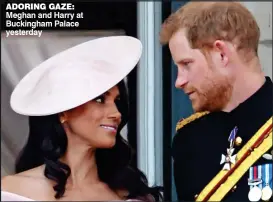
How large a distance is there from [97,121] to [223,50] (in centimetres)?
35

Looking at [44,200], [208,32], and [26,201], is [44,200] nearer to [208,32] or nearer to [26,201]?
[26,201]

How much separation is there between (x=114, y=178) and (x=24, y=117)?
0.86 feet

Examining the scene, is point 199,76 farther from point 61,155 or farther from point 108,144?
point 61,155

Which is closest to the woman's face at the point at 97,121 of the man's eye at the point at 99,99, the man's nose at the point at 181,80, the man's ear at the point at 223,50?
the man's eye at the point at 99,99

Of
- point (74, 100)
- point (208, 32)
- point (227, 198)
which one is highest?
point (208, 32)

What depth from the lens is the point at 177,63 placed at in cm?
130

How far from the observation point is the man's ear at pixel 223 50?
1.28 m

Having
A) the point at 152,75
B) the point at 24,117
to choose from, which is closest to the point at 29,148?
the point at 24,117

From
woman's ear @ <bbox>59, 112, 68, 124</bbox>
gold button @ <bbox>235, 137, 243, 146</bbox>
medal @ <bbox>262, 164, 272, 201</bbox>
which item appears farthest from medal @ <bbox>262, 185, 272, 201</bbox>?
woman's ear @ <bbox>59, 112, 68, 124</bbox>

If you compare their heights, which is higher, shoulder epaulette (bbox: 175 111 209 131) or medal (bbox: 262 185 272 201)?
shoulder epaulette (bbox: 175 111 209 131)

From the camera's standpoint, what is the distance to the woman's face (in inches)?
49.9

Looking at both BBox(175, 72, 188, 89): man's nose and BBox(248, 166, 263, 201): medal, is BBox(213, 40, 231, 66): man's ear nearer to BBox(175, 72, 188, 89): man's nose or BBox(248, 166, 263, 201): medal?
BBox(175, 72, 188, 89): man's nose

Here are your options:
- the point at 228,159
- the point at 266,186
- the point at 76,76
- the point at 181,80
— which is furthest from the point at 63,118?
the point at 266,186

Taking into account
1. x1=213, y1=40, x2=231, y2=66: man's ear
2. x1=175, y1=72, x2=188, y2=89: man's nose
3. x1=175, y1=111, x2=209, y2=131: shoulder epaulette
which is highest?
x1=213, y1=40, x2=231, y2=66: man's ear
